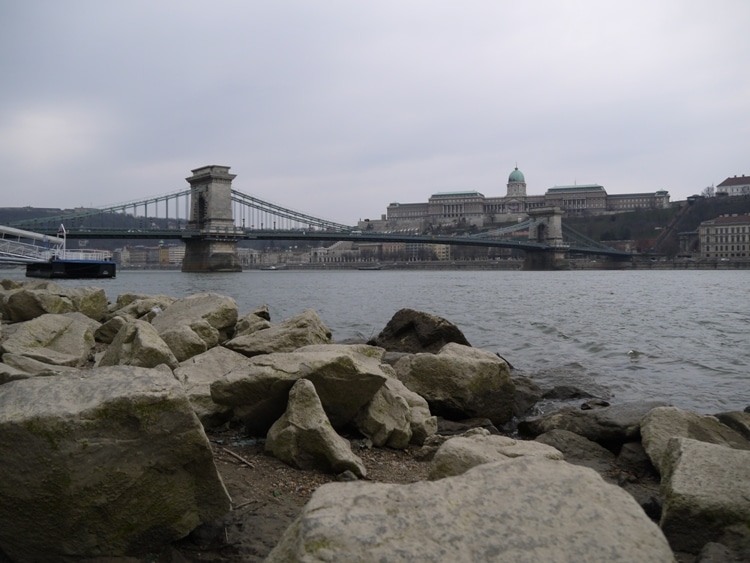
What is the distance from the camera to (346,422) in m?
4.11

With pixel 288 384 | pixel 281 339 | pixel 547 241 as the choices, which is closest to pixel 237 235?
pixel 547 241

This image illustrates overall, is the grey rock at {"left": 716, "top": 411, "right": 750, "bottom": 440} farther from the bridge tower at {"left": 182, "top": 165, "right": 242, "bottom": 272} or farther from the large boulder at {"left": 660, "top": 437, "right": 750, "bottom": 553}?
the bridge tower at {"left": 182, "top": 165, "right": 242, "bottom": 272}

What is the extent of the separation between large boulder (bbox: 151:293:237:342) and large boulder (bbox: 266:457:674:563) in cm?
550

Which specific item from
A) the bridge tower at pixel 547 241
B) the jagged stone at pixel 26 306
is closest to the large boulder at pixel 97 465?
the jagged stone at pixel 26 306

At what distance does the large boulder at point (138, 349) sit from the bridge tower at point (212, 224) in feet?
150

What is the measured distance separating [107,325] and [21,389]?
17.6ft

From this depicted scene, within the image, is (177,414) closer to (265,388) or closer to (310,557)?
(310,557)

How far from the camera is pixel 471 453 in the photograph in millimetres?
2914

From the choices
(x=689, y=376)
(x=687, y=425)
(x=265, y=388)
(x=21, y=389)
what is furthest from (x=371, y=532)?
(x=689, y=376)

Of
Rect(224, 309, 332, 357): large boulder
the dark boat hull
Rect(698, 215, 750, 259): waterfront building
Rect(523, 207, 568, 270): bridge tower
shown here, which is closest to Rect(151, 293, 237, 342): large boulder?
Rect(224, 309, 332, 357): large boulder

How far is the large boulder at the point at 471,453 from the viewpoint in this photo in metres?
2.88

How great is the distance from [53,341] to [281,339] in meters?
2.02

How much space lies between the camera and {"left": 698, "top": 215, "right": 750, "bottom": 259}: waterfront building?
78.2 metres

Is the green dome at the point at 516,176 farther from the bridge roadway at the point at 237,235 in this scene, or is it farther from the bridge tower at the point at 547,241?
the bridge roadway at the point at 237,235
